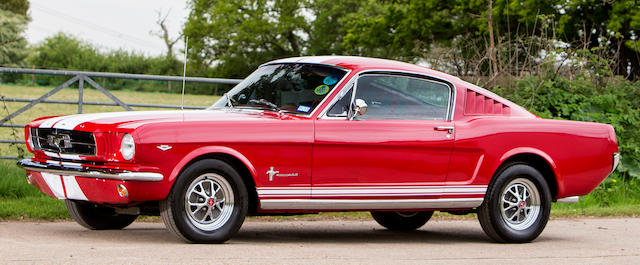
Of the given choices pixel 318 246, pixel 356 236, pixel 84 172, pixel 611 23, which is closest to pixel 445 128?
pixel 356 236

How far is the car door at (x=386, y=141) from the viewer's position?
749 cm

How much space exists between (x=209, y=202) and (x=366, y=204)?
1401 millimetres

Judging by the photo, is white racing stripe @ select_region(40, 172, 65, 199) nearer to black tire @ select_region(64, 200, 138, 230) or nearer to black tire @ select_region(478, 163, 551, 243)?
black tire @ select_region(64, 200, 138, 230)

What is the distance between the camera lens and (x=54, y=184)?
283 inches

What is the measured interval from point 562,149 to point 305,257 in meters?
3.09

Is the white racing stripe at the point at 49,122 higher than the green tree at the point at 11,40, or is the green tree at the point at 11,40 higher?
the green tree at the point at 11,40

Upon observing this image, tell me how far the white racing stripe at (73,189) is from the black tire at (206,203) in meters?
0.62

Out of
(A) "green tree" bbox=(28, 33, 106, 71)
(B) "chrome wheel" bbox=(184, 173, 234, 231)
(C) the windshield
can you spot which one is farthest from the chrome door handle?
(A) "green tree" bbox=(28, 33, 106, 71)

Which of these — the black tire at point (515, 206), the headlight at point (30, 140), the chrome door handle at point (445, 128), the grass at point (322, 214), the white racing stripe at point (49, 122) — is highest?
the chrome door handle at point (445, 128)

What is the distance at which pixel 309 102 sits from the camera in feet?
25.1

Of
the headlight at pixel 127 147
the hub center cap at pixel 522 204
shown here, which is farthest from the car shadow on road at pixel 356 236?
the headlight at pixel 127 147

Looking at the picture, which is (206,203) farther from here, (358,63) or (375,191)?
(358,63)

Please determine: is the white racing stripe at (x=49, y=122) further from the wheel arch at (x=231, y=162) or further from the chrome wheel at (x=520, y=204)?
the chrome wheel at (x=520, y=204)

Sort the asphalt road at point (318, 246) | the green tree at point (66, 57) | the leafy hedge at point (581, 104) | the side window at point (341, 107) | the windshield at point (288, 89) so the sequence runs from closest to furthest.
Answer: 1. the asphalt road at point (318, 246)
2. the side window at point (341, 107)
3. the windshield at point (288, 89)
4. the leafy hedge at point (581, 104)
5. the green tree at point (66, 57)
